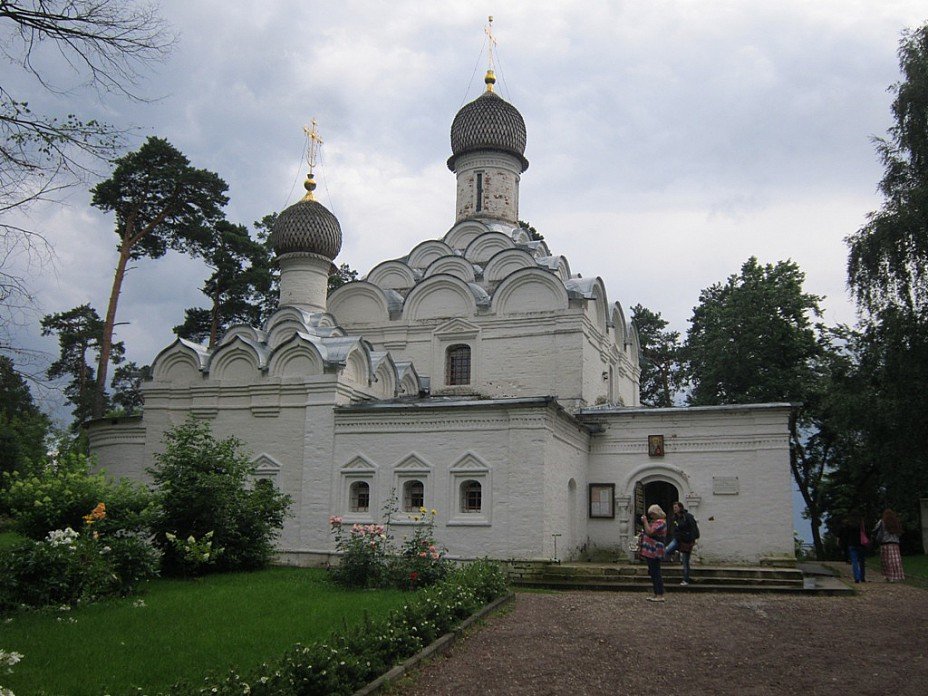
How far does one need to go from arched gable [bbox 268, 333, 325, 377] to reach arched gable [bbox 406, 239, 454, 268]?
522 centimetres

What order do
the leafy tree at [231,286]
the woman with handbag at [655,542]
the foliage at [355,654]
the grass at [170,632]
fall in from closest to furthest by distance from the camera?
1. the foliage at [355,654]
2. the grass at [170,632]
3. the woman with handbag at [655,542]
4. the leafy tree at [231,286]

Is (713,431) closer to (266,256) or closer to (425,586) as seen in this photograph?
(425,586)

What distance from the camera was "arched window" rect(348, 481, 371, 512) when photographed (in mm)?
15281

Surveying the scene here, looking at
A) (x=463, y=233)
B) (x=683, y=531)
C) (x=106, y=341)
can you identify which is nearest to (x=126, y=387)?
(x=106, y=341)

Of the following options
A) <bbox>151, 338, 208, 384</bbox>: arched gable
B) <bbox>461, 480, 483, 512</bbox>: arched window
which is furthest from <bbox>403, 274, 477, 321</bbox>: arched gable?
<bbox>461, 480, 483, 512</bbox>: arched window

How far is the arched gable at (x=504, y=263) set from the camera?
19094mm

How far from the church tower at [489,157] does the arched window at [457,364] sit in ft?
14.1

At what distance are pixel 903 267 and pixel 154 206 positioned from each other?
20108 millimetres

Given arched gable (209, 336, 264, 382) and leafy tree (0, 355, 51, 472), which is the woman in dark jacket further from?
leafy tree (0, 355, 51, 472)

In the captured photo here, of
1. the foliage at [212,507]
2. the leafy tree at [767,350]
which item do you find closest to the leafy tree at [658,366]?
the leafy tree at [767,350]

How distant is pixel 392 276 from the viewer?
20531mm

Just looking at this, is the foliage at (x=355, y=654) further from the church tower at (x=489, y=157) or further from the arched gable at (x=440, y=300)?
the church tower at (x=489, y=157)

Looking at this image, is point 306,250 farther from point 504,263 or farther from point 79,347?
point 79,347

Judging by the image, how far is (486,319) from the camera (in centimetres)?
1827
